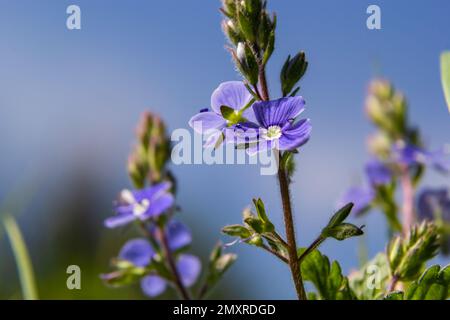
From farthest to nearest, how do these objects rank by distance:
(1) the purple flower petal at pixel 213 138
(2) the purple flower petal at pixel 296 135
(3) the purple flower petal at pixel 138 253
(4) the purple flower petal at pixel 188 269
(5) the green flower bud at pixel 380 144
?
(5) the green flower bud at pixel 380 144 < (4) the purple flower petal at pixel 188 269 < (3) the purple flower petal at pixel 138 253 < (1) the purple flower petal at pixel 213 138 < (2) the purple flower petal at pixel 296 135

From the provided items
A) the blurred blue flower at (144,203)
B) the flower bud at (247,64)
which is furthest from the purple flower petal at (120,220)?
the flower bud at (247,64)

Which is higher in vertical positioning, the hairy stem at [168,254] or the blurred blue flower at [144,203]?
the blurred blue flower at [144,203]

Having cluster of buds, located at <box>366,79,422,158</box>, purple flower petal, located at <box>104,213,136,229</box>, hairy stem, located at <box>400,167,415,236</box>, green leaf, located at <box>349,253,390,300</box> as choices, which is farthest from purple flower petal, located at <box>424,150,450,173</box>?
purple flower petal, located at <box>104,213,136,229</box>

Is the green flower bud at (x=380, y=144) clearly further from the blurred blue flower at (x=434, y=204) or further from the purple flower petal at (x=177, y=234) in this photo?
the purple flower petal at (x=177, y=234)

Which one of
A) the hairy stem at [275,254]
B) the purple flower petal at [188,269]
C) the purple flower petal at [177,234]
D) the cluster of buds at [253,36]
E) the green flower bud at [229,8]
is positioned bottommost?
the purple flower petal at [188,269]

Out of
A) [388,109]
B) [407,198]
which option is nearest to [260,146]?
[407,198]

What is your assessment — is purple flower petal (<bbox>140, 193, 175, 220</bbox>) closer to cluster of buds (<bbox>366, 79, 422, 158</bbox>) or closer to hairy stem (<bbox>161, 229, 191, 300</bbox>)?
hairy stem (<bbox>161, 229, 191, 300</bbox>)
